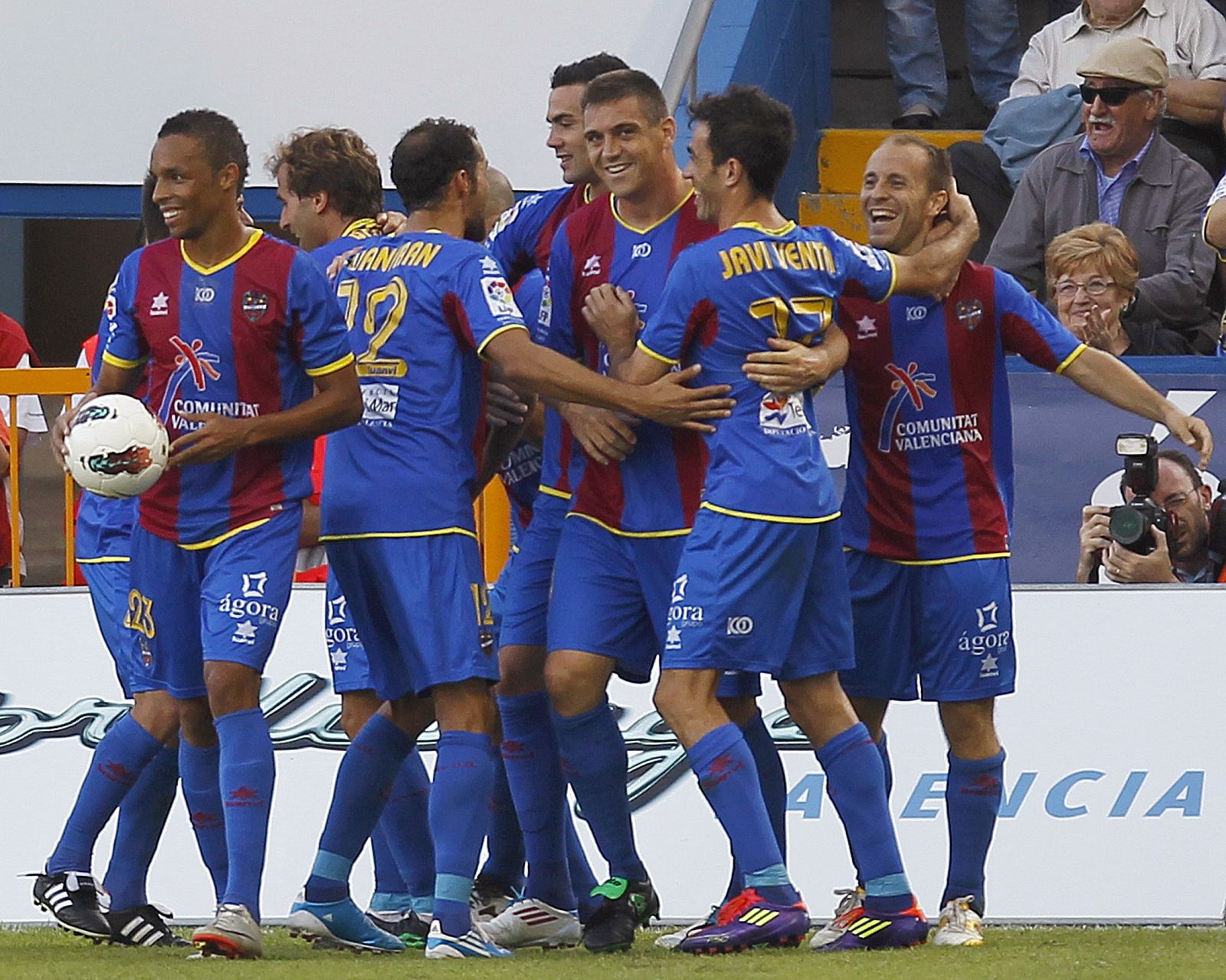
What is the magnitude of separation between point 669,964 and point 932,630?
1286 mm

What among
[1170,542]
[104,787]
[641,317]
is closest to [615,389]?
[641,317]

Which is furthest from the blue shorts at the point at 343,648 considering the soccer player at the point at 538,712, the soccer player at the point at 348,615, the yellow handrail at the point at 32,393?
the yellow handrail at the point at 32,393

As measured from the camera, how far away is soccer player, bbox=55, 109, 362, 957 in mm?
5410

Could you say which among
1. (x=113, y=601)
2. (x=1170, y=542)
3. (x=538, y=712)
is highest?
(x=113, y=601)

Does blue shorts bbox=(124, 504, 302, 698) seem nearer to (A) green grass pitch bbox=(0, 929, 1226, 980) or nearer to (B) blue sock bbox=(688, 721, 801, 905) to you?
(A) green grass pitch bbox=(0, 929, 1226, 980)

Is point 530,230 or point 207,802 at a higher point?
point 530,230

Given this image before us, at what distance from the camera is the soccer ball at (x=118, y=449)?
17.4 feet

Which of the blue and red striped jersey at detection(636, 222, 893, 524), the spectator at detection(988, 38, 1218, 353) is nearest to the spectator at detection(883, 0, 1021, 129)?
the spectator at detection(988, 38, 1218, 353)

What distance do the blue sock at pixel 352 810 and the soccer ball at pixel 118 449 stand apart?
87cm

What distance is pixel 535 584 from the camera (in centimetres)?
586

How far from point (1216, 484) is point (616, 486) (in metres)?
2.98

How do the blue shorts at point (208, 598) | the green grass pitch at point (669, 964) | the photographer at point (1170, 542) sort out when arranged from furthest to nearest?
the photographer at point (1170, 542) → the blue shorts at point (208, 598) → the green grass pitch at point (669, 964)

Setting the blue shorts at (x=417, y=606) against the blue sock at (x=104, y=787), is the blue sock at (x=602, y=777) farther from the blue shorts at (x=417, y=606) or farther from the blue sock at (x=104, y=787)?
the blue sock at (x=104, y=787)

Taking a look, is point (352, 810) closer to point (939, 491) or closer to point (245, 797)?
point (245, 797)
